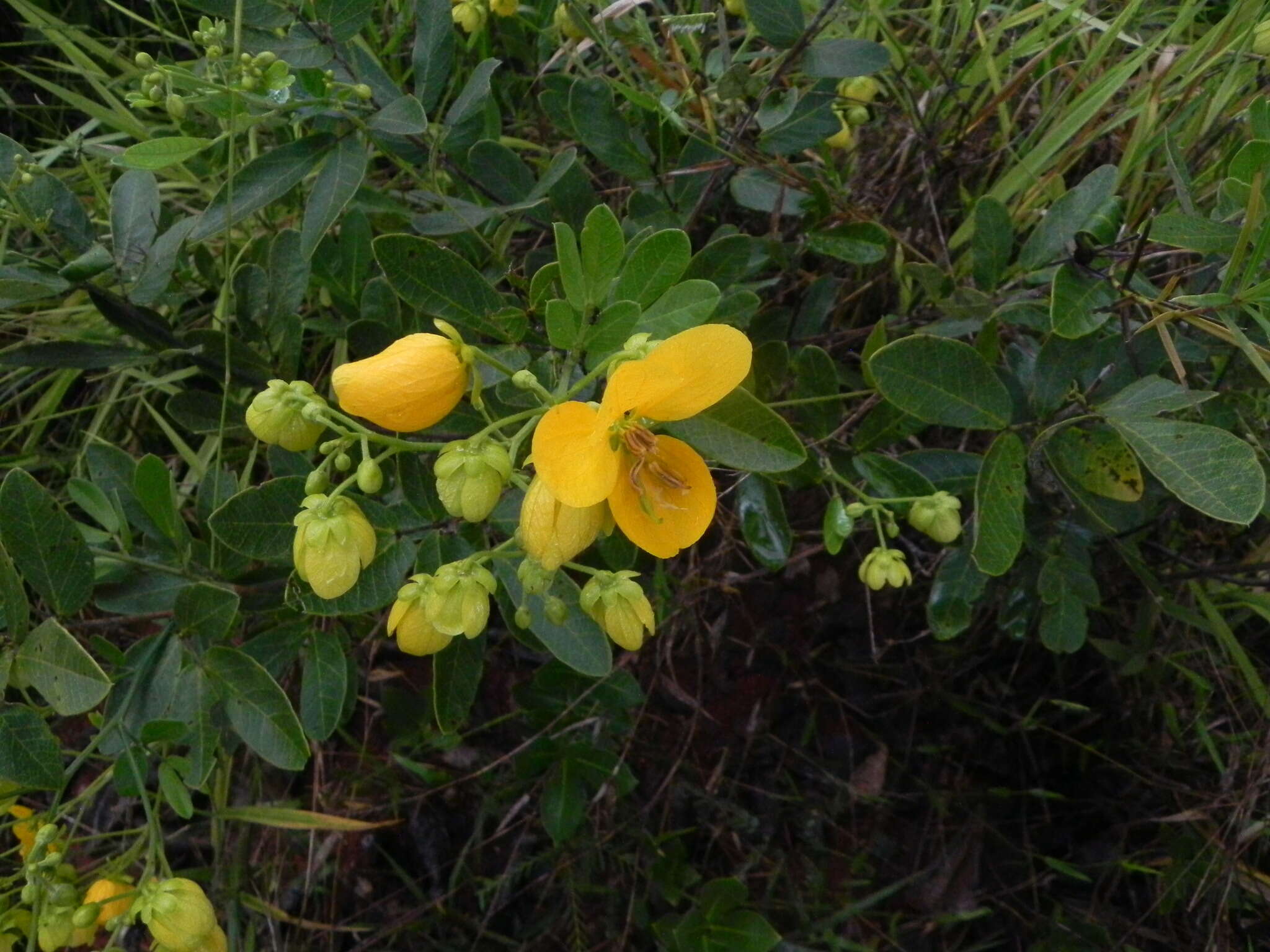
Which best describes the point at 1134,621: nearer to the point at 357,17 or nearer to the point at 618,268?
the point at 618,268

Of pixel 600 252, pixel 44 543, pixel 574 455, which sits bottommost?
pixel 44 543

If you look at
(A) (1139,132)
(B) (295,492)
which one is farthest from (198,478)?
(A) (1139,132)

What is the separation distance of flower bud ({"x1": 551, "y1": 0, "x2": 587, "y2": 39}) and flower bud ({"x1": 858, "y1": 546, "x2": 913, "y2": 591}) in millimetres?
1049

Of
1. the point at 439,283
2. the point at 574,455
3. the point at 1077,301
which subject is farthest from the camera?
the point at 1077,301

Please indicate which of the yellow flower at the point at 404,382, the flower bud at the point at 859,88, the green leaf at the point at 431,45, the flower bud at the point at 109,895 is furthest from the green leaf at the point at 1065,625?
the flower bud at the point at 109,895

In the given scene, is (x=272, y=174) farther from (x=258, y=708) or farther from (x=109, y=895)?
(x=109, y=895)

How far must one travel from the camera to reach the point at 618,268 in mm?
1326

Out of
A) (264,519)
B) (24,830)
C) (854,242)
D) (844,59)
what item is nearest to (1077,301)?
(854,242)

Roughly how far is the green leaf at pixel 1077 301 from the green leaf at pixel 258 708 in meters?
1.28

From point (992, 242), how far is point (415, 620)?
113 cm

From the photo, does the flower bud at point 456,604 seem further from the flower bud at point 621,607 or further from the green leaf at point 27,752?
the green leaf at point 27,752

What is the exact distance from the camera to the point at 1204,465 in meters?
1.28

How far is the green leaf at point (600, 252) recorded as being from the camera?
4.00 ft

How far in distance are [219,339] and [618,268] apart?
80 cm
